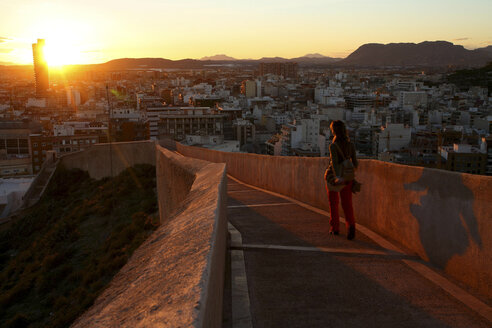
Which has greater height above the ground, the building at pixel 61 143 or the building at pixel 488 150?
the building at pixel 488 150

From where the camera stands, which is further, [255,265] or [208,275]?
[255,265]

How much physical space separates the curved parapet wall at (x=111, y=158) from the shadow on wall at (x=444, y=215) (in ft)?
68.7

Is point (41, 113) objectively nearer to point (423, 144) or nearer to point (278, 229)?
point (423, 144)

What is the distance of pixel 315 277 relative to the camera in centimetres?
423

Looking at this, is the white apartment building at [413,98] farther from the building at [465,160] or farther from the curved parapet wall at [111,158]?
the curved parapet wall at [111,158]

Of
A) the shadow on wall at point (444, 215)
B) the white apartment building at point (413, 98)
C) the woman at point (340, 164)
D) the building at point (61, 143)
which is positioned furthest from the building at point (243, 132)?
the shadow on wall at point (444, 215)

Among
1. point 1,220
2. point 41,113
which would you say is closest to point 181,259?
point 1,220

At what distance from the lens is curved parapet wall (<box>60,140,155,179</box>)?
83.2 feet

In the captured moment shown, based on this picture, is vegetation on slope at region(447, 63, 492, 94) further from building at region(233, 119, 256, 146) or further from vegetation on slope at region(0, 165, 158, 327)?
vegetation on slope at region(0, 165, 158, 327)

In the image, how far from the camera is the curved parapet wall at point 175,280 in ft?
6.81

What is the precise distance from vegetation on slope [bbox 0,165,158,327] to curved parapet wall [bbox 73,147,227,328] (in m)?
6.42

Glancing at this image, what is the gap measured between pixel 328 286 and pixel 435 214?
1168 mm

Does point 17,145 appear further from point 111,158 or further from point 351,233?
point 351,233

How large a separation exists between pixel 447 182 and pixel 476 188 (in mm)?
397
